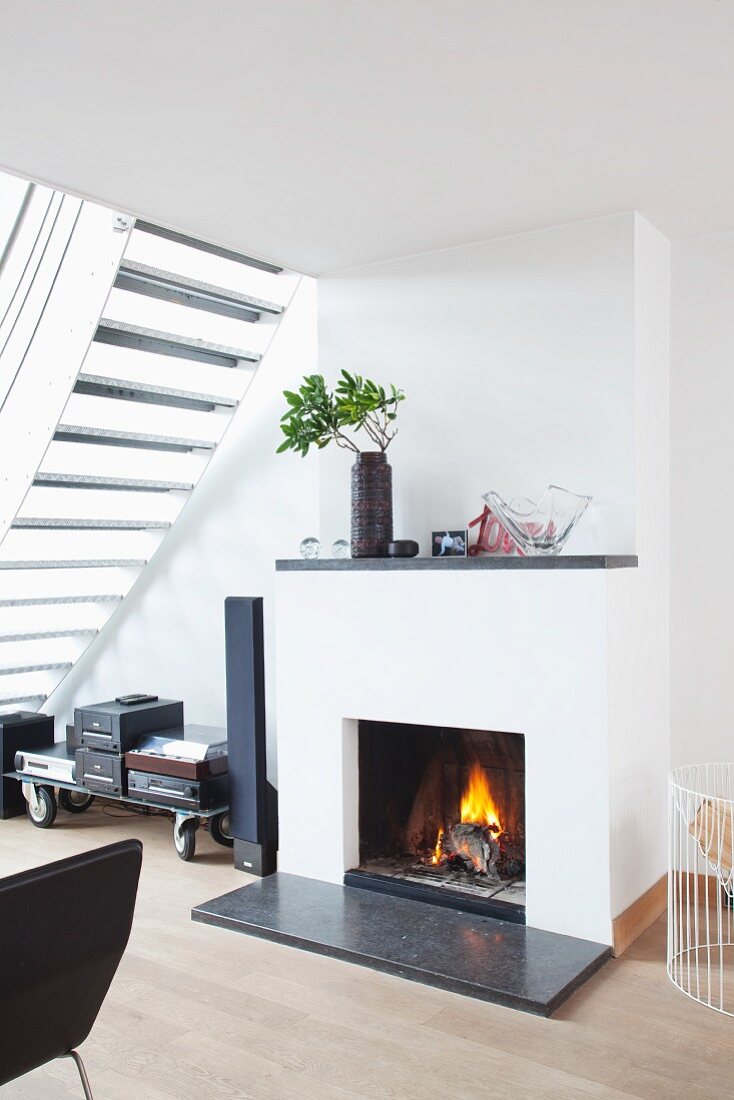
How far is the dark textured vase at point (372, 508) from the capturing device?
384cm

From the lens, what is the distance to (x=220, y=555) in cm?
503

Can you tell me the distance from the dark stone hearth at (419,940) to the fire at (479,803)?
0.44 metres

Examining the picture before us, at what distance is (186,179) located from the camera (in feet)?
10.5

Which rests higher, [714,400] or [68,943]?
[714,400]

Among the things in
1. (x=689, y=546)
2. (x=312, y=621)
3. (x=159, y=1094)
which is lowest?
(x=159, y=1094)

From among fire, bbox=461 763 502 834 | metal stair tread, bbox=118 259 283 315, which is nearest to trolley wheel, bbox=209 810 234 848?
fire, bbox=461 763 502 834

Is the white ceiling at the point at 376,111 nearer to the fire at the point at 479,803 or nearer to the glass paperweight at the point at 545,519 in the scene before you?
the glass paperweight at the point at 545,519

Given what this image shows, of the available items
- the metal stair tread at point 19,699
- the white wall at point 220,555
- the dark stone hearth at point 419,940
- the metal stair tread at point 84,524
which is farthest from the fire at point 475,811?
the metal stair tread at point 19,699

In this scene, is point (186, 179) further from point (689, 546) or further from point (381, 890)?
point (381, 890)

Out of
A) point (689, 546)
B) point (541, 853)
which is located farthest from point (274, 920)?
point (689, 546)

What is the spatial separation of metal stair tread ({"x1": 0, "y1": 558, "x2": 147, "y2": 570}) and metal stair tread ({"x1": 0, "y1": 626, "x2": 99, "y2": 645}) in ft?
1.46

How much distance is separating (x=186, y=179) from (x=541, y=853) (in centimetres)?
255

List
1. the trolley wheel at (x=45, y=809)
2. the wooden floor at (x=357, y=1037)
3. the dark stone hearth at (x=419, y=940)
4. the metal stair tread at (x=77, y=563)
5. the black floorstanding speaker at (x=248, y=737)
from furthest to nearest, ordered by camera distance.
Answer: the trolley wheel at (x=45, y=809) → the metal stair tread at (x=77, y=563) → the black floorstanding speaker at (x=248, y=737) → the dark stone hearth at (x=419, y=940) → the wooden floor at (x=357, y=1037)

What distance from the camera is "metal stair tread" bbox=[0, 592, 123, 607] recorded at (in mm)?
4910
